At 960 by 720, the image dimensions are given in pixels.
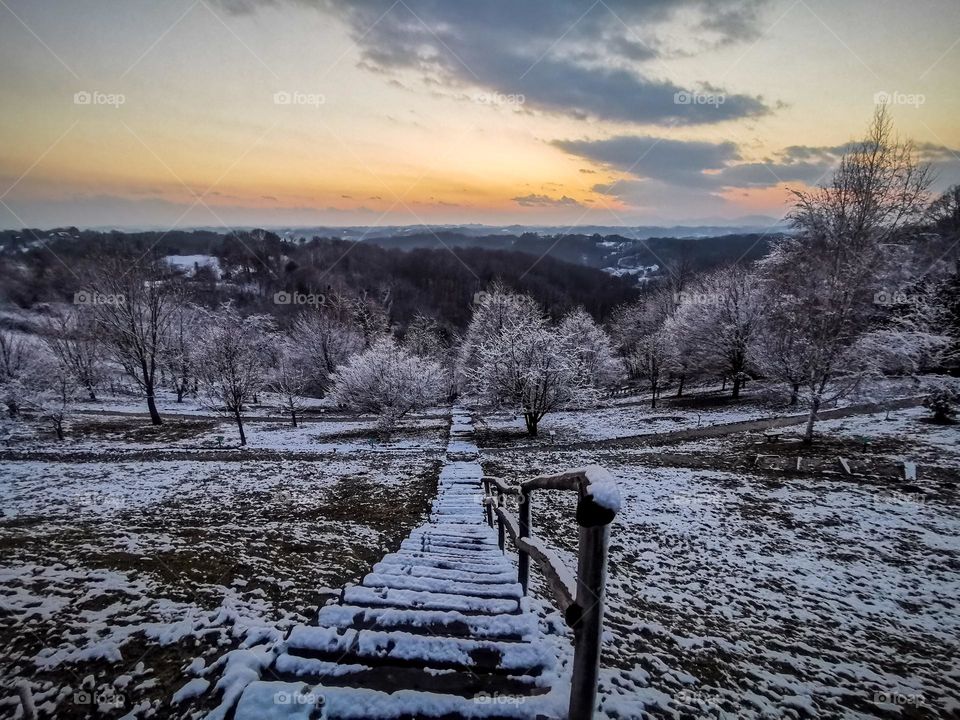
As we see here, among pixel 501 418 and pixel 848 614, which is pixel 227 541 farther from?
pixel 501 418

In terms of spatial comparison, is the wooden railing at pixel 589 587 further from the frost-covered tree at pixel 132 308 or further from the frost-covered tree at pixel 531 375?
the frost-covered tree at pixel 132 308

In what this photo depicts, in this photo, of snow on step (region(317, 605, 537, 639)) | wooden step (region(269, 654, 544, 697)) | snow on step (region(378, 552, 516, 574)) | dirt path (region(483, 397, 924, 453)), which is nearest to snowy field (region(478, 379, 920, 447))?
dirt path (region(483, 397, 924, 453))

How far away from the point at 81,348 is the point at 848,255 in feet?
193

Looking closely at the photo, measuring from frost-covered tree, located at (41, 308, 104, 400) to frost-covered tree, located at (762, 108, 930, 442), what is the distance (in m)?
53.3

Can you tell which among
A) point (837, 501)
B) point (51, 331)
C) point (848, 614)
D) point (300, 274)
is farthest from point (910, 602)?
point (300, 274)

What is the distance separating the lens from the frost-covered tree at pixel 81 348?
3819 centimetres

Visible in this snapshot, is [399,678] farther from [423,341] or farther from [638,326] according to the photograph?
[638,326]

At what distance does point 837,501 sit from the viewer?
11812 mm

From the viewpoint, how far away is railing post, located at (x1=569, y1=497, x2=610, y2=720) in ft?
7.68

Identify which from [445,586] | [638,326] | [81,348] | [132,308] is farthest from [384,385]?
[638,326]

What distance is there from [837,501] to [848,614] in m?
6.94

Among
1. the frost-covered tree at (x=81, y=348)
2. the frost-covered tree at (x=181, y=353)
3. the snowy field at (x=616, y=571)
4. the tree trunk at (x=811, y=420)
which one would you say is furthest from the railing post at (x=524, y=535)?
the frost-covered tree at (x=81, y=348)

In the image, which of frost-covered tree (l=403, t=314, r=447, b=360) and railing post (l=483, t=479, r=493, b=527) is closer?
railing post (l=483, t=479, r=493, b=527)

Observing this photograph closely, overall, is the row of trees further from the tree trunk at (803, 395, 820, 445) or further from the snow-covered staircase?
the snow-covered staircase
